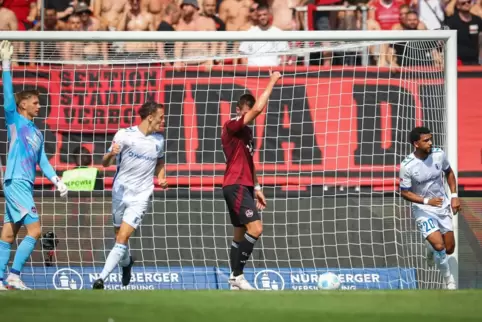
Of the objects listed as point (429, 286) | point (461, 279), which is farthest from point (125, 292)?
point (461, 279)

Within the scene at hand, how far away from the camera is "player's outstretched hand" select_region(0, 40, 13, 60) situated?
11279mm

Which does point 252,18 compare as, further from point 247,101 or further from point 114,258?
point 114,258

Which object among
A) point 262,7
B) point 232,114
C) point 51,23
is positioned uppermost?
point 262,7

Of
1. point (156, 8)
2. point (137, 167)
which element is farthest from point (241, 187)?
point (156, 8)

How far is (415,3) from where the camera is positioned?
16.1 metres

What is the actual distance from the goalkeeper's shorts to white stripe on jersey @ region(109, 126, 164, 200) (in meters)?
1.08

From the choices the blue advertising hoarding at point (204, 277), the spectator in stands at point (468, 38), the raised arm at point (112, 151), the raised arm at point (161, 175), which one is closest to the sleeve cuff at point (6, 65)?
the raised arm at point (112, 151)

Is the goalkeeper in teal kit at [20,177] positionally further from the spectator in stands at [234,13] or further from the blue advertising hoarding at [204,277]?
the spectator in stands at [234,13]

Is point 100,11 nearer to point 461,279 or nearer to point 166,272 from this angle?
point 166,272

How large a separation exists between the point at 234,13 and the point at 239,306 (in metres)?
8.13

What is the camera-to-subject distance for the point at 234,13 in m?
15.9

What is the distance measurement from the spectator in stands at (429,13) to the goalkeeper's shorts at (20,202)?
754cm

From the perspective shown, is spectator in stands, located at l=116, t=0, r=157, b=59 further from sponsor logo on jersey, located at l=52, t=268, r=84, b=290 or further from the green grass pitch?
the green grass pitch

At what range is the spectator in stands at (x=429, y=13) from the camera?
16156mm
